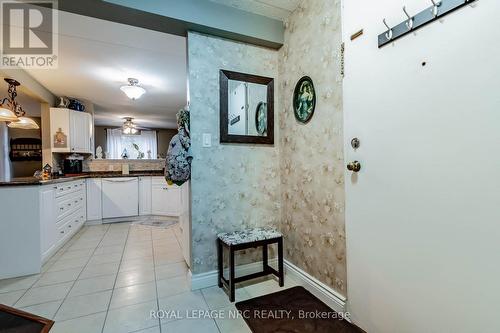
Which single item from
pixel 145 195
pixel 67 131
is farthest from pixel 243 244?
pixel 67 131

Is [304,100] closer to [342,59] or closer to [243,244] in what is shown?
[342,59]

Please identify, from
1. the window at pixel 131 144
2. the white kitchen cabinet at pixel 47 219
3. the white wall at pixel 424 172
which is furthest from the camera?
the window at pixel 131 144

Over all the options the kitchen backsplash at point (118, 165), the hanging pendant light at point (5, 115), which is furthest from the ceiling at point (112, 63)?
the kitchen backsplash at point (118, 165)

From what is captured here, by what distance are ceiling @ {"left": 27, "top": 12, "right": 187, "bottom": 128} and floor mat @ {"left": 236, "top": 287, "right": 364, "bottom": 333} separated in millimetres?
2624

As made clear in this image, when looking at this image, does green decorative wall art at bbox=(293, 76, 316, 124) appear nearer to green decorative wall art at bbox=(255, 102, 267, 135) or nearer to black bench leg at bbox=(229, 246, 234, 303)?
green decorative wall art at bbox=(255, 102, 267, 135)

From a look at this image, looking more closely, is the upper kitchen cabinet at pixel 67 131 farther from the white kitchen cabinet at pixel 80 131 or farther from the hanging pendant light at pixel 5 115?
the hanging pendant light at pixel 5 115

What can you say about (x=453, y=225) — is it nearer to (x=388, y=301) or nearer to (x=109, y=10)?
(x=388, y=301)

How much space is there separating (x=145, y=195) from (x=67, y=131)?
1.74 metres

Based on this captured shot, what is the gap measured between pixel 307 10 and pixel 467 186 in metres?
1.69

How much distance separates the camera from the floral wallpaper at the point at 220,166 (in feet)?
6.20

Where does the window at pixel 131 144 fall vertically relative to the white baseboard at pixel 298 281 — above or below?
above

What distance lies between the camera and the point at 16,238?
2125 millimetres

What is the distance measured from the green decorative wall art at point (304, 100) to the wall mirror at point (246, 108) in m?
0.31

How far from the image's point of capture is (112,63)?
9.40 ft
